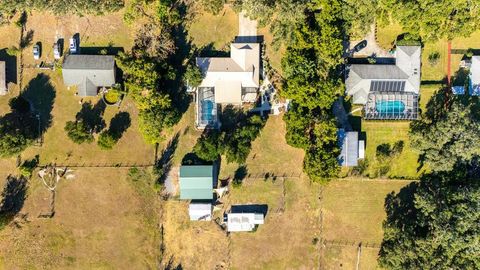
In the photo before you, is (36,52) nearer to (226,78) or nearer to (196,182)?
(226,78)

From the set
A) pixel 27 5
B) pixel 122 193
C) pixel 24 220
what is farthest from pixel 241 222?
pixel 27 5

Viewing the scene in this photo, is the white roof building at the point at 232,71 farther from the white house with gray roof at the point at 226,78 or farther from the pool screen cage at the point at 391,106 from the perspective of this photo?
the pool screen cage at the point at 391,106

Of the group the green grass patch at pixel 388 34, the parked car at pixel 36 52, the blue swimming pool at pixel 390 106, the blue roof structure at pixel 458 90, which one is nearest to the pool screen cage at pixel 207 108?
the blue swimming pool at pixel 390 106

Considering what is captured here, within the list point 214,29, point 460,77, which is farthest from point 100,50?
point 460,77

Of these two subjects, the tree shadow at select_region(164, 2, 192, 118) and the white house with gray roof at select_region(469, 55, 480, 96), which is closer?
the white house with gray roof at select_region(469, 55, 480, 96)

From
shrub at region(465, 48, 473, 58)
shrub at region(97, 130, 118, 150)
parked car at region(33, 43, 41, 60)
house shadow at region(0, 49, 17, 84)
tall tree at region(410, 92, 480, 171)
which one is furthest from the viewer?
house shadow at region(0, 49, 17, 84)

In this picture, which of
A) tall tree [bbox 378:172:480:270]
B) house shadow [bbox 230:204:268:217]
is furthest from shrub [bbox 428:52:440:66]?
house shadow [bbox 230:204:268:217]

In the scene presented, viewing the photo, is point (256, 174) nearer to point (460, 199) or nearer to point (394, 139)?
point (394, 139)

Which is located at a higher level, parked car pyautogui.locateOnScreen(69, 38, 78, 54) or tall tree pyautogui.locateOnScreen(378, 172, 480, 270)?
parked car pyautogui.locateOnScreen(69, 38, 78, 54)

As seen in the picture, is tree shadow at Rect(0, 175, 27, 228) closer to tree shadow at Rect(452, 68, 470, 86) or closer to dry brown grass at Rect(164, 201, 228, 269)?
dry brown grass at Rect(164, 201, 228, 269)
